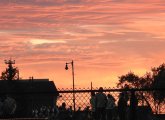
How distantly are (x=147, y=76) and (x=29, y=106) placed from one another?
106664mm

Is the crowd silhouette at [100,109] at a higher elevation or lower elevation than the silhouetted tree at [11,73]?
lower

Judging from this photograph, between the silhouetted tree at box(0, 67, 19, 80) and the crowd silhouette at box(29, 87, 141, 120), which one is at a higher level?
the silhouetted tree at box(0, 67, 19, 80)

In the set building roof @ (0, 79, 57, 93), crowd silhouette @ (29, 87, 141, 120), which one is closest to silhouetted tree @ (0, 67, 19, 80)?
building roof @ (0, 79, 57, 93)

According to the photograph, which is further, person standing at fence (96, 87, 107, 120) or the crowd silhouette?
person standing at fence (96, 87, 107, 120)

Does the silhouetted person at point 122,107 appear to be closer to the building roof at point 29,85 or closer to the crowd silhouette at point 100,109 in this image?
the crowd silhouette at point 100,109

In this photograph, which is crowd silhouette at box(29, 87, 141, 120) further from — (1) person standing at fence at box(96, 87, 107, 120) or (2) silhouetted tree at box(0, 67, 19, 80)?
(2) silhouetted tree at box(0, 67, 19, 80)

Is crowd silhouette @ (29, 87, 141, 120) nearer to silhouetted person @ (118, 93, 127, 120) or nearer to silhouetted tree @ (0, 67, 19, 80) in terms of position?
silhouetted person @ (118, 93, 127, 120)

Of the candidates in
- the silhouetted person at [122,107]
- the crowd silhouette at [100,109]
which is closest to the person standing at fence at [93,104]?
the crowd silhouette at [100,109]

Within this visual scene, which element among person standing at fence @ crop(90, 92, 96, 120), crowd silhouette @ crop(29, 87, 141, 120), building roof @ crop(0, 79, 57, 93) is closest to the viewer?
person standing at fence @ crop(90, 92, 96, 120)

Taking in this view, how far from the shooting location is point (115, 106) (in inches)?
872

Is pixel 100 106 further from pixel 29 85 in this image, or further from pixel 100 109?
pixel 29 85

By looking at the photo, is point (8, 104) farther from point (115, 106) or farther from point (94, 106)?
point (115, 106)

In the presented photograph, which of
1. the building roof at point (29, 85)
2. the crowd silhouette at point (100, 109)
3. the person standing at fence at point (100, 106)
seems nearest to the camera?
the crowd silhouette at point (100, 109)

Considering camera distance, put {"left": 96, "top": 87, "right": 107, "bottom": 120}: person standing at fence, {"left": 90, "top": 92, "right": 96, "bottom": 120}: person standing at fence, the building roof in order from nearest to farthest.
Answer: {"left": 90, "top": 92, "right": 96, "bottom": 120}: person standing at fence, {"left": 96, "top": 87, "right": 107, "bottom": 120}: person standing at fence, the building roof
